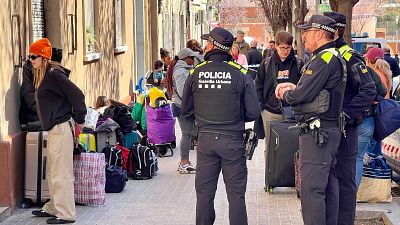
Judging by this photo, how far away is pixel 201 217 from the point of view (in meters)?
7.55

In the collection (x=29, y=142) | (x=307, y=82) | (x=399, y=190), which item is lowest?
(x=399, y=190)

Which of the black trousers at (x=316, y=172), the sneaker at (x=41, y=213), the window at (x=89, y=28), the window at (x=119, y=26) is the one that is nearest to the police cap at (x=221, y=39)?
the black trousers at (x=316, y=172)

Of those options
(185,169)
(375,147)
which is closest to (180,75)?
(185,169)

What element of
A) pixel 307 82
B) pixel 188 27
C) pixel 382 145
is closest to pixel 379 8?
pixel 188 27

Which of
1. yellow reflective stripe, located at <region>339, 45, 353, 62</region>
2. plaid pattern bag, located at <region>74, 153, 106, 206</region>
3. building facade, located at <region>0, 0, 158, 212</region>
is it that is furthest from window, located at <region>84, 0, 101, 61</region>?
yellow reflective stripe, located at <region>339, 45, 353, 62</region>

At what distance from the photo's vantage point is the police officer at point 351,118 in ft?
24.5

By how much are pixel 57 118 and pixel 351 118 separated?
10.0 feet

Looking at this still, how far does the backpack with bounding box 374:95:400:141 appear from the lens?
8680 mm

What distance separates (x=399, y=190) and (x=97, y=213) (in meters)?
4.19

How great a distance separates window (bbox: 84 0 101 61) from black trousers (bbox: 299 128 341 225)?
21.6 ft

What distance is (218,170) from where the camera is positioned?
761 centimetres

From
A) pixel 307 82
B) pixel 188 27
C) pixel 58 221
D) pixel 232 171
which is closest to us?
pixel 307 82

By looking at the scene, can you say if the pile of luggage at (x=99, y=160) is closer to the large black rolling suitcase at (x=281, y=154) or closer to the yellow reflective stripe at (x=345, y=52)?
the large black rolling suitcase at (x=281, y=154)

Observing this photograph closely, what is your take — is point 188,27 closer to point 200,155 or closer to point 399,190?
point 399,190
